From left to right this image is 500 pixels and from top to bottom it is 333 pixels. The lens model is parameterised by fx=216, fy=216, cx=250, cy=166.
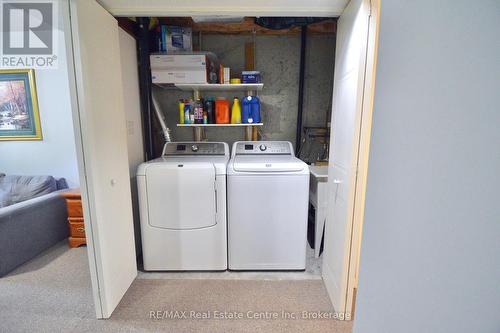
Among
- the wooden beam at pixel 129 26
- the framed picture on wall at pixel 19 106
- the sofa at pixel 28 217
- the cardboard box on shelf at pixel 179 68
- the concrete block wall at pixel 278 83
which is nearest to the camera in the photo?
the wooden beam at pixel 129 26

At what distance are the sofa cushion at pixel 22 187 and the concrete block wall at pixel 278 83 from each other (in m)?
1.65

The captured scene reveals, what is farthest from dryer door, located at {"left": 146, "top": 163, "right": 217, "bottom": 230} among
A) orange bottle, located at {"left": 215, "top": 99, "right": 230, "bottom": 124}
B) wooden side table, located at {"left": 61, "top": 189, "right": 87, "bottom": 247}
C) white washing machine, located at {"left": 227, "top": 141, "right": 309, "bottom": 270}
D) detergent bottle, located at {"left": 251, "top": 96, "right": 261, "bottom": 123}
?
wooden side table, located at {"left": 61, "top": 189, "right": 87, "bottom": 247}

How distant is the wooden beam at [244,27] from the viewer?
2318 mm

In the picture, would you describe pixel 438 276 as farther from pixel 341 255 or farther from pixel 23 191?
pixel 23 191

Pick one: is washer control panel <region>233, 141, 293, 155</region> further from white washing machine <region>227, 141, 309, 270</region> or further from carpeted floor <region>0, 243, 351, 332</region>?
carpeted floor <region>0, 243, 351, 332</region>

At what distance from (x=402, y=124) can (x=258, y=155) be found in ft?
6.34

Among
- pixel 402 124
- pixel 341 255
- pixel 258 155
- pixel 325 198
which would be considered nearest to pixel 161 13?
pixel 258 155

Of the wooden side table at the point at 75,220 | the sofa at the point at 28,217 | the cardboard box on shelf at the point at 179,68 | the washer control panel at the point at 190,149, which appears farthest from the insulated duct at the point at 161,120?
the sofa at the point at 28,217

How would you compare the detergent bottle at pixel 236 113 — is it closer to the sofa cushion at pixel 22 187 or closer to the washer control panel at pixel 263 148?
the washer control panel at pixel 263 148

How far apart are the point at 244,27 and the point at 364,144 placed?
1.92 metres

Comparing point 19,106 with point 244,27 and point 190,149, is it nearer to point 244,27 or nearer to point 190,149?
point 190,149

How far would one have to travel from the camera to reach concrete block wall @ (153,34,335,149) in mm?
2531

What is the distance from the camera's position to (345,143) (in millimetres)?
1512

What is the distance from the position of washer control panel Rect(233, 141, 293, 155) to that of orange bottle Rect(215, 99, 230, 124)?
0.31 metres
